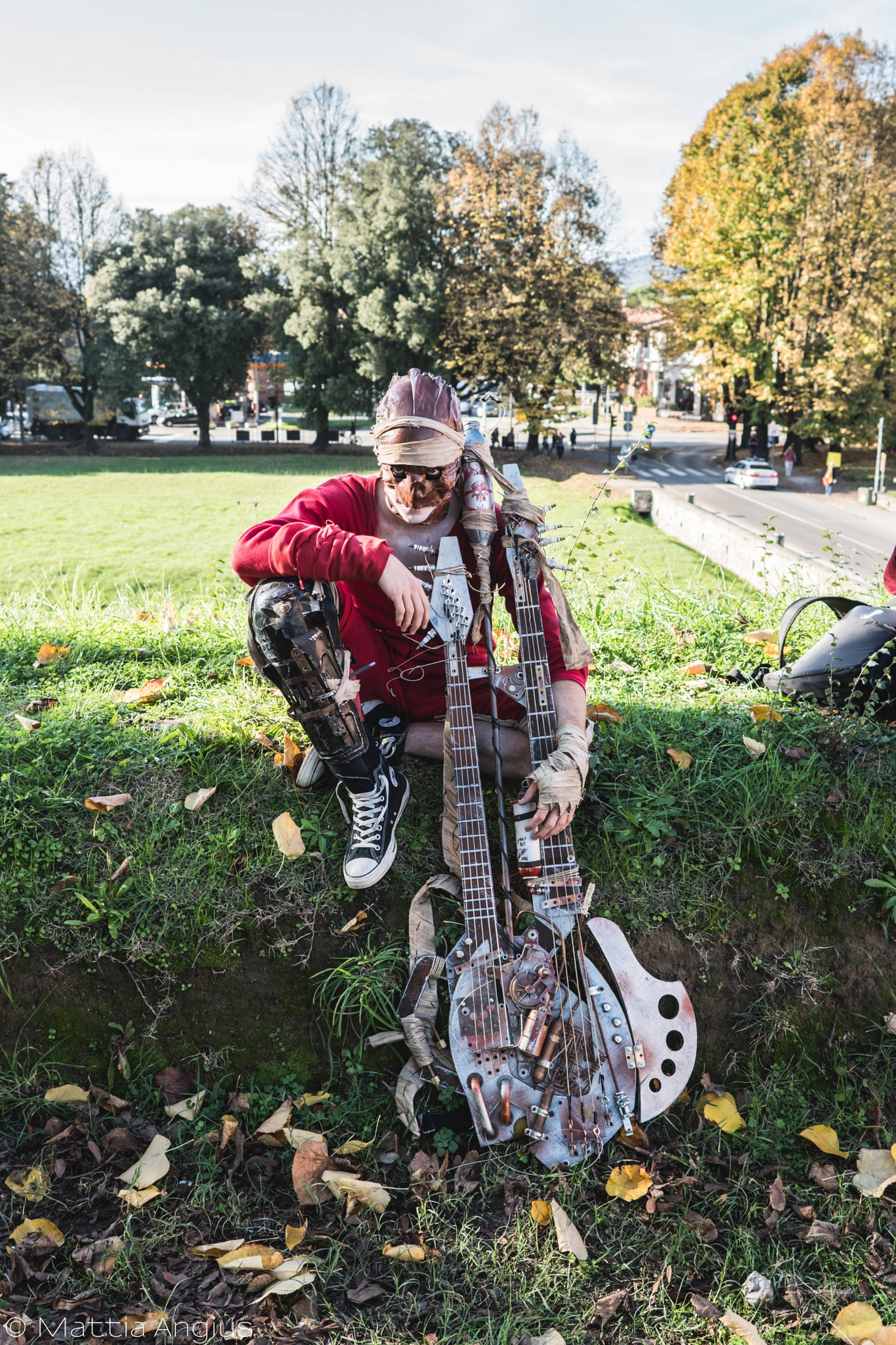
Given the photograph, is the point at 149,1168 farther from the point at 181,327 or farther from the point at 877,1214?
the point at 181,327

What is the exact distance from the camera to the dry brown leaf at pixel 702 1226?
103 inches

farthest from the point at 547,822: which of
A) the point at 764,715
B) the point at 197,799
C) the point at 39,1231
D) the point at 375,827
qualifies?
the point at 39,1231

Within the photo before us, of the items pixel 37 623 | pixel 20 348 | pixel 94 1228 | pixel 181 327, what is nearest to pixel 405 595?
pixel 94 1228

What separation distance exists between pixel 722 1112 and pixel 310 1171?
1.33 metres

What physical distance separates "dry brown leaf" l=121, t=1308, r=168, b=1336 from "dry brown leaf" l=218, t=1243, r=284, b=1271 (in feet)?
0.61

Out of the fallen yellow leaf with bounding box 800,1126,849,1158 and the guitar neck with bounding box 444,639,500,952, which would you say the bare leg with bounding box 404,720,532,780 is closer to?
the guitar neck with bounding box 444,639,500,952

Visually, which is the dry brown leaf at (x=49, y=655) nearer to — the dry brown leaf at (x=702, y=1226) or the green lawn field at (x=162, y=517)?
the green lawn field at (x=162, y=517)

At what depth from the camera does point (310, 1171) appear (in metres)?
2.74

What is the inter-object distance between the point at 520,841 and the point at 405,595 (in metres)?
0.94

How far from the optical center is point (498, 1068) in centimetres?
284

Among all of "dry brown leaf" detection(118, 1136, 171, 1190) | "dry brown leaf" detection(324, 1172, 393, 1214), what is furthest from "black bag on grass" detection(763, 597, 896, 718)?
"dry brown leaf" detection(118, 1136, 171, 1190)

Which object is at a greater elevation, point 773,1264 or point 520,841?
point 520,841

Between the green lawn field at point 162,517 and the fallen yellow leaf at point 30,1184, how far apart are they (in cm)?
357

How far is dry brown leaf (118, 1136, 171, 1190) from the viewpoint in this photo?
2686mm
